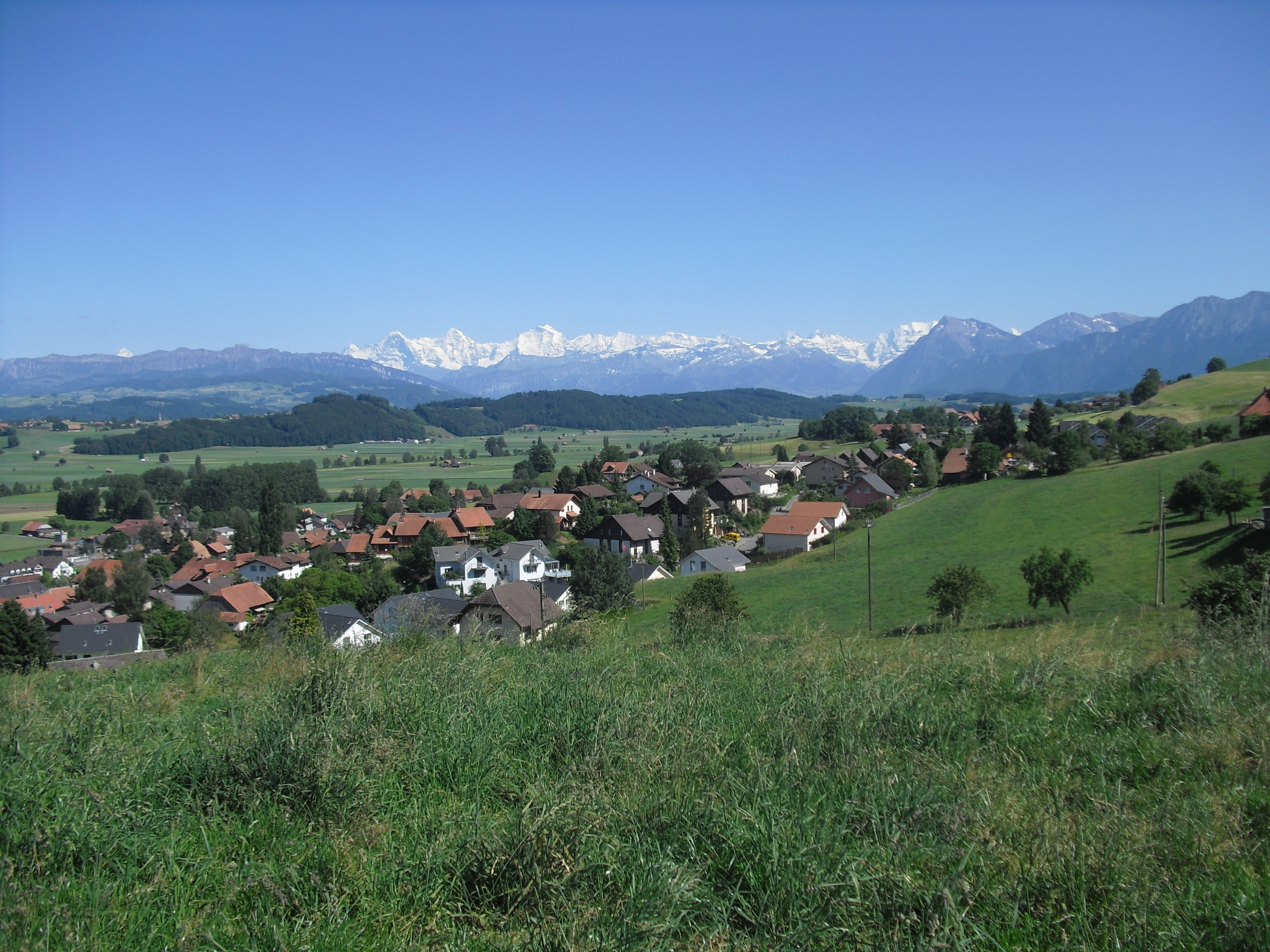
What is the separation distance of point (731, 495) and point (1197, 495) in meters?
29.2

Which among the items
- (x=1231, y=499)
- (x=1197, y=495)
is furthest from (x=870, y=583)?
(x=1197, y=495)

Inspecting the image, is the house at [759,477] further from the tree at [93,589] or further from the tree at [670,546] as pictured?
the tree at [93,589]

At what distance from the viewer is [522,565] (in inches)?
1506

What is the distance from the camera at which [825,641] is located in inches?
215

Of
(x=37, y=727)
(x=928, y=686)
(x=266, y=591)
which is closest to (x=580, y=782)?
(x=928, y=686)

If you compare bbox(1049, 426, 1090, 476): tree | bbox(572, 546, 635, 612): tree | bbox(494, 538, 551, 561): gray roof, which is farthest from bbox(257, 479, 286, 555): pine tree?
bbox(1049, 426, 1090, 476): tree

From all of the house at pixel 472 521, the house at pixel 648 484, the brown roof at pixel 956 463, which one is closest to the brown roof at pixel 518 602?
the house at pixel 472 521

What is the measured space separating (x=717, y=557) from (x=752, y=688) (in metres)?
31.6

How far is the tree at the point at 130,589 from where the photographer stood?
36.6 metres

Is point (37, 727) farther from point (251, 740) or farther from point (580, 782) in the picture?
point (580, 782)

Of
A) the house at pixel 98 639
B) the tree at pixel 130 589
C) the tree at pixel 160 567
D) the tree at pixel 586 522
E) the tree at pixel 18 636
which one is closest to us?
the tree at pixel 18 636

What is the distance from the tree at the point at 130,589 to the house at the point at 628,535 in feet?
77.7

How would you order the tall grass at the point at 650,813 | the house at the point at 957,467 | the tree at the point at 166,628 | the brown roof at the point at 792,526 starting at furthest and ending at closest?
the house at the point at 957,467 → the brown roof at the point at 792,526 → the tree at the point at 166,628 → the tall grass at the point at 650,813

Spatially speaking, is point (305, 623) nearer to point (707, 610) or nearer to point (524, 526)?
point (707, 610)
